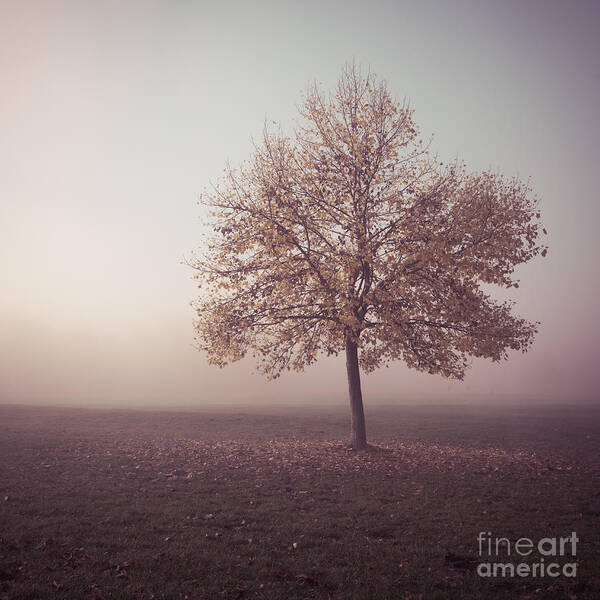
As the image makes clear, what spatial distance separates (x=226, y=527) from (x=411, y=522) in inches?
218

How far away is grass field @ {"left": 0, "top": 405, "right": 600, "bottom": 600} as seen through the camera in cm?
934

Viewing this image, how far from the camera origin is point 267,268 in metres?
23.5

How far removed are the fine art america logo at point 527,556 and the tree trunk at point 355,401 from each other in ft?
39.6

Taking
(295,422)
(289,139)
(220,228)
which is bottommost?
(295,422)

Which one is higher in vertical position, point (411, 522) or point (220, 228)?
point (220, 228)

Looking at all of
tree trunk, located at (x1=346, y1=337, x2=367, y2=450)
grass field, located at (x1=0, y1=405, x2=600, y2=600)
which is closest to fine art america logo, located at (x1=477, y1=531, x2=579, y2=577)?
grass field, located at (x1=0, y1=405, x2=600, y2=600)

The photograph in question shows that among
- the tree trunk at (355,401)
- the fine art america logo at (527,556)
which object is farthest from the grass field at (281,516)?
the tree trunk at (355,401)

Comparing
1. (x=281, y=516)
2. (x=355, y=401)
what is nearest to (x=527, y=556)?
(x=281, y=516)

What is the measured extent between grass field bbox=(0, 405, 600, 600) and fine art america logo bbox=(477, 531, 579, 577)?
0.22 meters

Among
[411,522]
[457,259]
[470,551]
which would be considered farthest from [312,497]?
[457,259]

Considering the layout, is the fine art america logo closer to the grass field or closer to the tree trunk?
the grass field

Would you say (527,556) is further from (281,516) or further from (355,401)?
(355,401)

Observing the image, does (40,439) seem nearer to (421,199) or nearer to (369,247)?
(369,247)

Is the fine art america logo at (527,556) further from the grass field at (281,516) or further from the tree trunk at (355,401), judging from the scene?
the tree trunk at (355,401)
